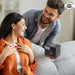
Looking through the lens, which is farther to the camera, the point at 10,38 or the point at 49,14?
the point at 49,14

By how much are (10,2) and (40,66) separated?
Answer: 1.56m

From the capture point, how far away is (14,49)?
1196 millimetres

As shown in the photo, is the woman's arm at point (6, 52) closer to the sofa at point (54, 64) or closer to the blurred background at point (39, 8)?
the sofa at point (54, 64)

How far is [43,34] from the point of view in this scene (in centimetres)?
170

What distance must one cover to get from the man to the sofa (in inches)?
9.9

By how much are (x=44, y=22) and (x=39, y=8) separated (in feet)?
4.54

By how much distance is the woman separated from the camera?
44.6 inches

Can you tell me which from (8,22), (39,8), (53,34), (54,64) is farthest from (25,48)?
(39,8)

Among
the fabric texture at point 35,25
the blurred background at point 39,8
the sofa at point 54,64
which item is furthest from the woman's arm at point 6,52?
the blurred background at point 39,8

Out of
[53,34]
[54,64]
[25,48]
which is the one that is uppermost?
[25,48]

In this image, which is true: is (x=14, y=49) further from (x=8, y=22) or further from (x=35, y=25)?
(x=35, y=25)

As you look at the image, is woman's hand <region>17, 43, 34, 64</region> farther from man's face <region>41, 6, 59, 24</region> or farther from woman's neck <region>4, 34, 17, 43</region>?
man's face <region>41, 6, 59, 24</region>

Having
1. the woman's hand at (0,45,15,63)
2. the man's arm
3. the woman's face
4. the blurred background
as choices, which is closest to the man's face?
the man's arm

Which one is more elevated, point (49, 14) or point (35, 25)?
point (49, 14)
